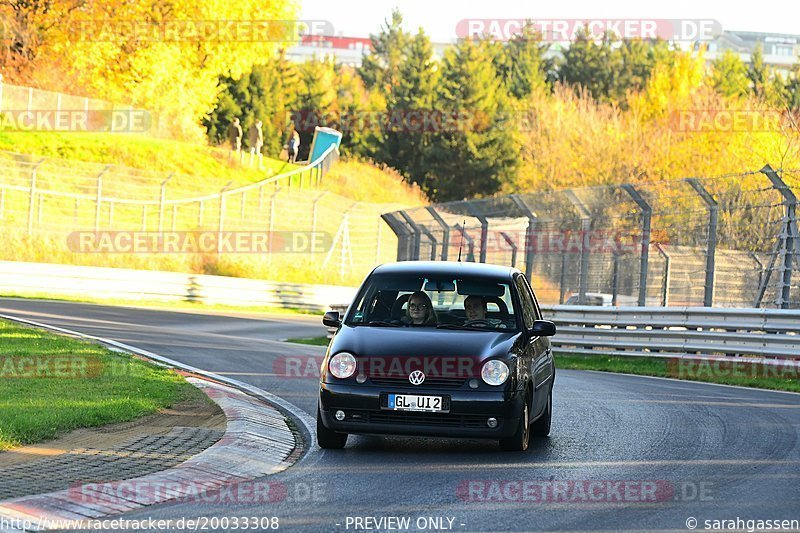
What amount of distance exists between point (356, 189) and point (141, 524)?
5940 cm

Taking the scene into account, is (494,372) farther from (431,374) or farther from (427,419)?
(427,419)

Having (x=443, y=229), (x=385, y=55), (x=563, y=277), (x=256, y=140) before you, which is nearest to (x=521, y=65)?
(x=256, y=140)

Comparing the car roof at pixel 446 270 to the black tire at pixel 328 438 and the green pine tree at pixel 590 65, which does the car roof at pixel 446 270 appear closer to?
the black tire at pixel 328 438

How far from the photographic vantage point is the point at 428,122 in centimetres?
7581

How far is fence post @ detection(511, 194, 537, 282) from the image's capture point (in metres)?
23.3

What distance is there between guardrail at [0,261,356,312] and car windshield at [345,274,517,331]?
75.7ft

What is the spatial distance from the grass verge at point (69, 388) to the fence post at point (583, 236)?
9319 mm

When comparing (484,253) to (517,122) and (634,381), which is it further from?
(517,122)

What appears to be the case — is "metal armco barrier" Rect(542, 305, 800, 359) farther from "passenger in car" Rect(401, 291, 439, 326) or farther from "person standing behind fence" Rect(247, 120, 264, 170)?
"person standing behind fence" Rect(247, 120, 264, 170)

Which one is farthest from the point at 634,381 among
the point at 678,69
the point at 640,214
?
the point at 678,69

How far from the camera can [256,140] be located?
6494 cm

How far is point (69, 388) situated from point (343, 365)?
3.70 metres

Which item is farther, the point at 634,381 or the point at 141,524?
the point at 634,381

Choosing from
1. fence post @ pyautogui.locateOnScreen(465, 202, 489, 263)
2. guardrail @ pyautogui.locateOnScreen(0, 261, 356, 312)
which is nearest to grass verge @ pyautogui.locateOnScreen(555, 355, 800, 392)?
fence post @ pyautogui.locateOnScreen(465, 202, 489, 263)
